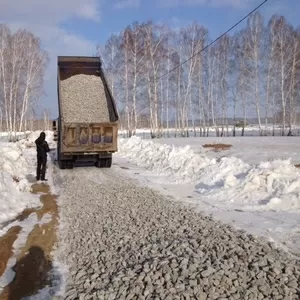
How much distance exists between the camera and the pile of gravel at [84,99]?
14.2 metres

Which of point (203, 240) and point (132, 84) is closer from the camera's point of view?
point (203, 240)

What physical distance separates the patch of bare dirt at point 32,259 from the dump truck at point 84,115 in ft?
19.4

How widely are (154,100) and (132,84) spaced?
275 cm

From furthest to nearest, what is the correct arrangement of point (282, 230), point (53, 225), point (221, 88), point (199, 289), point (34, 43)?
point (221, 88) < point (34, 43) < point (53, 225) < point (282, 230) < point (199, 289)

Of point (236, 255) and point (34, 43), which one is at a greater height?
point (34, 43)

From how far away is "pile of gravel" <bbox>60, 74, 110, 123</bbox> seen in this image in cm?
1423

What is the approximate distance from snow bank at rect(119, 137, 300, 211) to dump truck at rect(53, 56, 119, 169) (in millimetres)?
2626

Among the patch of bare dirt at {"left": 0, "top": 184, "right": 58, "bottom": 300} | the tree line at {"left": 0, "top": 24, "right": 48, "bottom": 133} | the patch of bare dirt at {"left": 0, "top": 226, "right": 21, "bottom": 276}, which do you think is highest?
the tree line at {"left": 0, "top": 24, "right": 48, "bottom": 133}

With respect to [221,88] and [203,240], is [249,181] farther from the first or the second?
[221,88]

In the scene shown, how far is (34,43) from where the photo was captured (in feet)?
107

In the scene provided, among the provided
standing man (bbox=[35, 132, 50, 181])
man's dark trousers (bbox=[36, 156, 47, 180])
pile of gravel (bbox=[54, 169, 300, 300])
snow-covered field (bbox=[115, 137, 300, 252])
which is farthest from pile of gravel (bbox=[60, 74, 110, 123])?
pile of gravel (bbox=[54, 169, 300, 300])

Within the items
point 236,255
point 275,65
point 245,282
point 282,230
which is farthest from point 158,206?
point 275,65

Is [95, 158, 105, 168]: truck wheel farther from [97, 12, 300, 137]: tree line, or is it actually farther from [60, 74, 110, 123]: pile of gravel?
[97, 12, 300, 137]: tree line

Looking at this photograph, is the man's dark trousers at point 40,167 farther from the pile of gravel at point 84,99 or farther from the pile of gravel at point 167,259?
the pile of gravel at point 167,259
